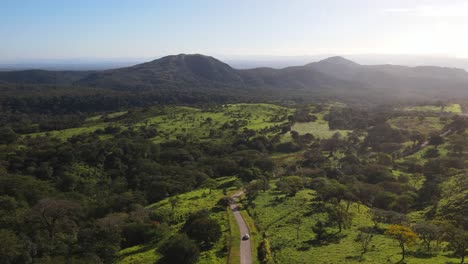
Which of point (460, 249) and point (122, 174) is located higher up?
point (460, 249)

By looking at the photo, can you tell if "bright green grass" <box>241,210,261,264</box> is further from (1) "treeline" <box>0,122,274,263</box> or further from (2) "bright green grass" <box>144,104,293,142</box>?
(2) "bright green grass" <box>144,104,293,142</box>

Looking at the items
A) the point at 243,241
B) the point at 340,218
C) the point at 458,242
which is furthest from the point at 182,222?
the point at 458,242

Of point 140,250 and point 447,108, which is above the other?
point 447,108

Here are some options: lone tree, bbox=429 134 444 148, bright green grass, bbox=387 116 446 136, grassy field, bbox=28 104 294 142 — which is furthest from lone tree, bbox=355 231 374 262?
grassy field, bbox=28 104 294 142

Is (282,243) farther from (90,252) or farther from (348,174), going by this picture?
(348,174)

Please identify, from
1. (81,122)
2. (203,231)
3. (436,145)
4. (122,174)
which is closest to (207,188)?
(203,231)


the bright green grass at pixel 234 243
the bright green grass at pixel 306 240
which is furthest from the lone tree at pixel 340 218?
the bright green grass at pixel 234 243

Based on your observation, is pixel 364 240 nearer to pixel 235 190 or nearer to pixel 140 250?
pixel 140 250
